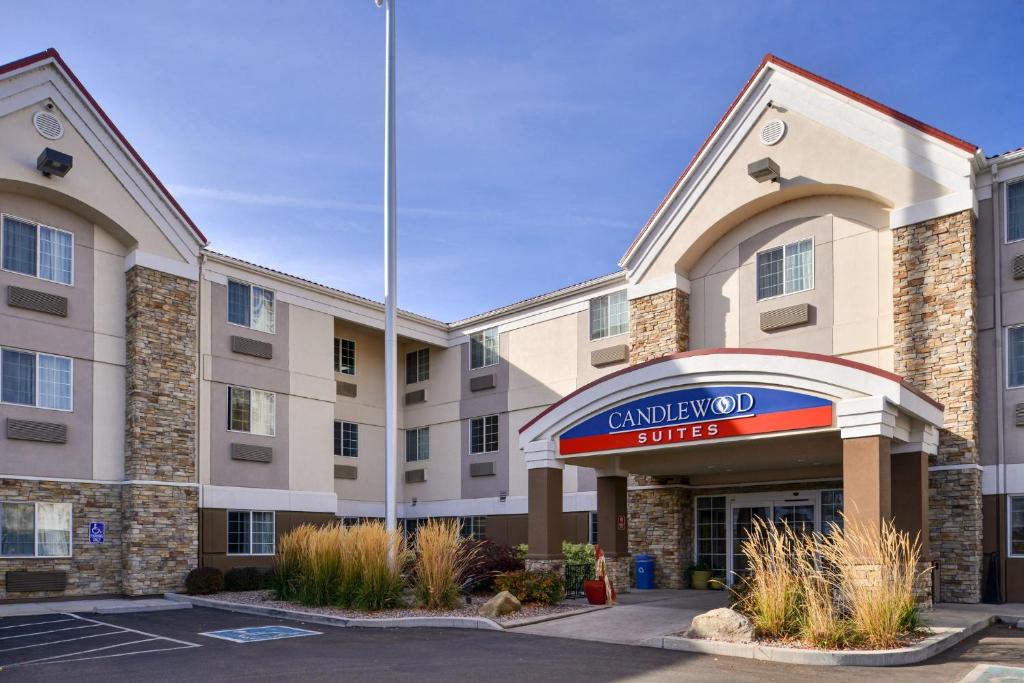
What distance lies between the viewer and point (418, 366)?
3247cm

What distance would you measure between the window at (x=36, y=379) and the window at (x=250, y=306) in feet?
15.9

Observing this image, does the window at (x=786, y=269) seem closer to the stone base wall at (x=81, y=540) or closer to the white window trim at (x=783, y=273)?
the white window trim at (x=783, y=273)

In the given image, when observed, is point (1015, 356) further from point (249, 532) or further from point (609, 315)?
point (249, 532)

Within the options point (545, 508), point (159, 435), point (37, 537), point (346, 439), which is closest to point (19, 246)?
point (159, 435)

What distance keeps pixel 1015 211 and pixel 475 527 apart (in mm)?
18026

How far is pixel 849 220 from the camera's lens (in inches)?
805

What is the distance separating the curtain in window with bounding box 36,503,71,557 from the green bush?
441 inches

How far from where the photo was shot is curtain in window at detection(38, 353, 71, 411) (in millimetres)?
21922

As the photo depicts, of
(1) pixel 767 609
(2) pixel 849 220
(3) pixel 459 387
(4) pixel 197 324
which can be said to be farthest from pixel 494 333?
(1) pixel 767 609

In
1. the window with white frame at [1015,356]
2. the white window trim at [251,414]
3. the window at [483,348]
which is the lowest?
the white window trim at [251,414]

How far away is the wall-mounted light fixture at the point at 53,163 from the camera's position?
70.2 ft

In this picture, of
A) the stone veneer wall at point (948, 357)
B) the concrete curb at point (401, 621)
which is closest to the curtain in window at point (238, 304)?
the concrete curb at point (401, 621)

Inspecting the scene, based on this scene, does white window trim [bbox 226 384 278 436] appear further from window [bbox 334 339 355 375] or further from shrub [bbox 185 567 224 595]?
shrub [bbox 185 567 224 595]

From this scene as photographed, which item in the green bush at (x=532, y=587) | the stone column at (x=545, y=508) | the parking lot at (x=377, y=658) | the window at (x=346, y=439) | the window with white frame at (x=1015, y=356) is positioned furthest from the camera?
the window at (x=346, y=439)
